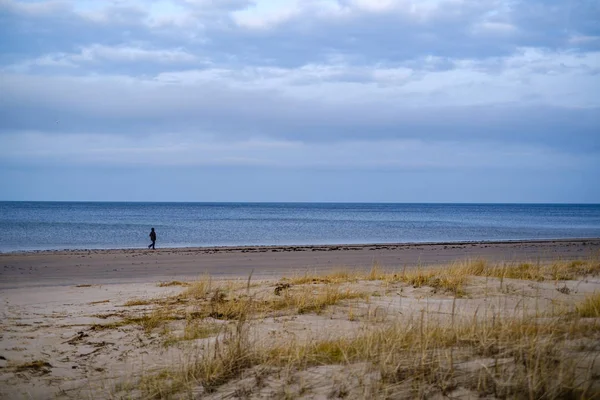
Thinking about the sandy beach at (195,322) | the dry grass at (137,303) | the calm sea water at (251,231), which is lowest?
the calm sea water at (251,231)

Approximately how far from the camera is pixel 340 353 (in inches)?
238

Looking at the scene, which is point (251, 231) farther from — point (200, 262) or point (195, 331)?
point (195, 331)

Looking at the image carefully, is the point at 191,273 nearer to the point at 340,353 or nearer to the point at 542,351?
the point at 340,353

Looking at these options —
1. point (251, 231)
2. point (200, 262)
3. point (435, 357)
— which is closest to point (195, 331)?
point (435, 357)

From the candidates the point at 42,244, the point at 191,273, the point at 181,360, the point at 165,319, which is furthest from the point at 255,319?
the point at 42,244

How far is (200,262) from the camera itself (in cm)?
2317

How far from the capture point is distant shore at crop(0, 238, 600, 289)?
18125 mm

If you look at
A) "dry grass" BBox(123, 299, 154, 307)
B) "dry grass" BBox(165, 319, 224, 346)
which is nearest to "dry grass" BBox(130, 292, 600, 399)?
"dry grass" BBox(165, 319, 224, 346)

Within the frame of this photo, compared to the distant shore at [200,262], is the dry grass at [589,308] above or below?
above

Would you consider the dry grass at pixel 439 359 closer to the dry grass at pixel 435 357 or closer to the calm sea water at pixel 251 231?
the dry grass at pixel 435 357

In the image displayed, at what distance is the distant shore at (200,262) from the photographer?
18125 mm

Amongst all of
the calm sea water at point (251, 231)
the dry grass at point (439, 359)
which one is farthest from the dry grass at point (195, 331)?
the calm sea water at point (251, 231)

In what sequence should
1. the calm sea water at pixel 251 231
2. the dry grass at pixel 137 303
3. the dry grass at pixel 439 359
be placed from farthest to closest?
the calm sea water at pixel 251 231 → the dry grass at pixel 137 303 → the dry grass at pixel 439 359

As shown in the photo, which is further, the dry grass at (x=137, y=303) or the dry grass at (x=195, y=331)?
the dry grass at (x=137, y=303)
